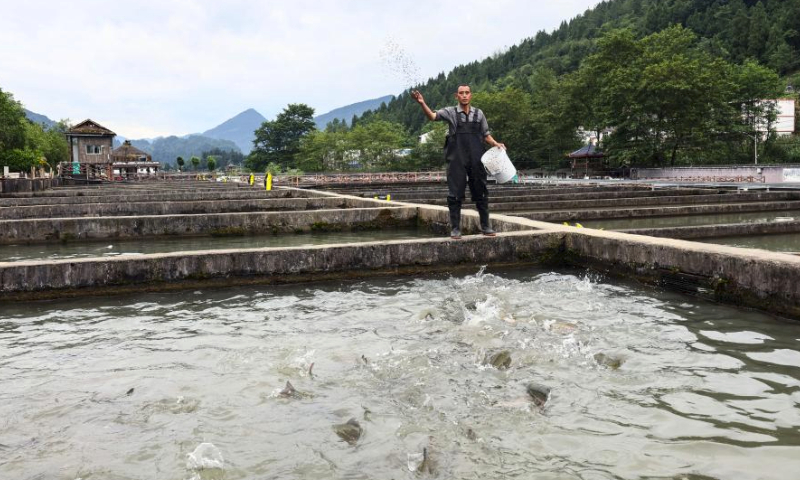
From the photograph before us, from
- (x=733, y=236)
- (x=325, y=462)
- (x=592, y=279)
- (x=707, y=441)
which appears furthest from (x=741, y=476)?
(x=733, y=236)

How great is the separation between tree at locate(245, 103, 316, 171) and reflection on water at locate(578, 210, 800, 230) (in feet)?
300

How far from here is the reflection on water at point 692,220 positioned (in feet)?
49.6

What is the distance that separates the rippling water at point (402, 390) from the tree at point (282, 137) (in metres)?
101

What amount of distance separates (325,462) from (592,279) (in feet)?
17.6

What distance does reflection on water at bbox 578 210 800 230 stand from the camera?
15.1 m

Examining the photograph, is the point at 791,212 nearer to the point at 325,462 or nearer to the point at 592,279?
the point at 592,279

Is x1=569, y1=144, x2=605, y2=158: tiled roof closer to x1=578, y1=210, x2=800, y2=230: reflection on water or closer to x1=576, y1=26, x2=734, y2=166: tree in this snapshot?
x1=576, y1=26, x2=734, y2=166: tree

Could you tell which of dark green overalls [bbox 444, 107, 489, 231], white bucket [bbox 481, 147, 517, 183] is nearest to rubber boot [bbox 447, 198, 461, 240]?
dark green overalls [bbox 444, 107, 489, 231]

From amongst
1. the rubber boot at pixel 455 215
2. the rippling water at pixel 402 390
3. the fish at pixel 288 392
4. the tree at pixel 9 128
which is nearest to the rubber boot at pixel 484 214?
the rubber boot at pixel 455 215

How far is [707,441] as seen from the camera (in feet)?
9.33

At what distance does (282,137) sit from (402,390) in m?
108

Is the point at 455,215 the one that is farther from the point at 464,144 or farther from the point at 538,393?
the point at 538,393

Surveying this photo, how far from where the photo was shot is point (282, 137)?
107 m

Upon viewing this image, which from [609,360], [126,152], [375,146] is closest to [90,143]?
[375,146]
